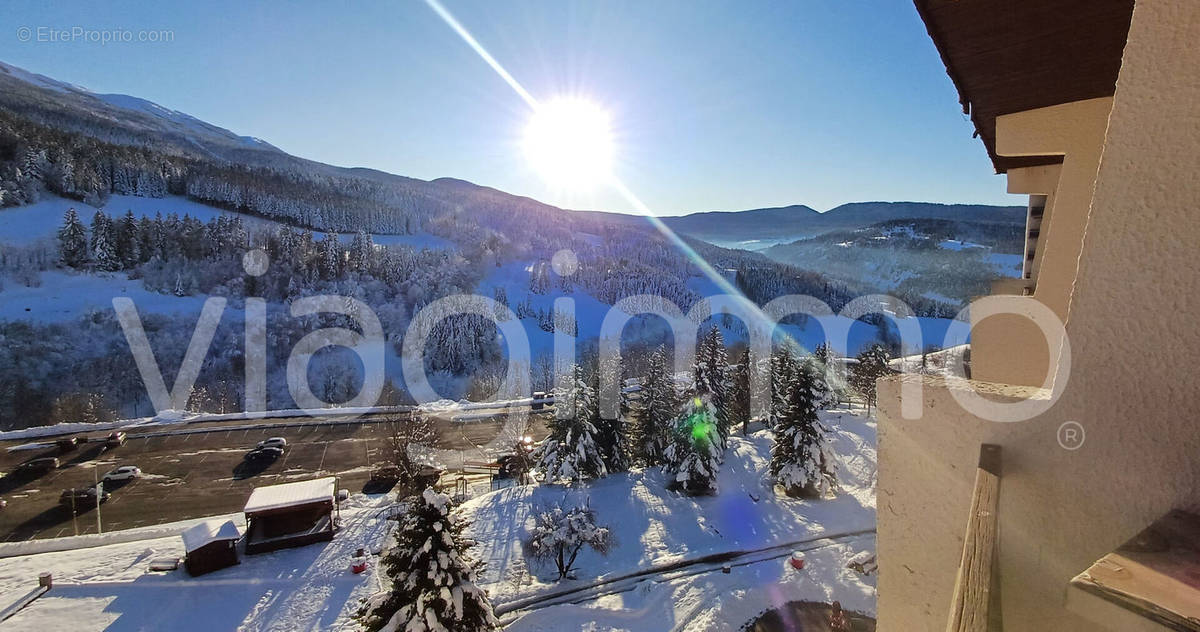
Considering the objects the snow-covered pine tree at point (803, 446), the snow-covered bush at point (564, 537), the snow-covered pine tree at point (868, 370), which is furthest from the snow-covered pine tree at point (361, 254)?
the snow-covered pine tree at point (803, 446)

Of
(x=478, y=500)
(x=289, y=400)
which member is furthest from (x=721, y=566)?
(x=289, y=400)

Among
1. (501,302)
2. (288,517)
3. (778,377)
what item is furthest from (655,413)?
(501,302)

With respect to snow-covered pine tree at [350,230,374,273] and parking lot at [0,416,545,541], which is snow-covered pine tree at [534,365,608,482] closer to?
parking lot at [0,416,545,541]

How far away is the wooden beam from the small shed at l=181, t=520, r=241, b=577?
21224 millimetres

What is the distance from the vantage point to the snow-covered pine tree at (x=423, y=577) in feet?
29.7

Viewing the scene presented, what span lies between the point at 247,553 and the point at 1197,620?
75.6 ft

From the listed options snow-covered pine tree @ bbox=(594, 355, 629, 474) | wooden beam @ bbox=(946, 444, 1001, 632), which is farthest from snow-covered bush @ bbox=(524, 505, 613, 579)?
wooden beam @ bbox=(946, 444, 1001, 632)

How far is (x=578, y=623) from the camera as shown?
46.9 ft

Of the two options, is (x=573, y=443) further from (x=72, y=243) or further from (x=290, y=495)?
(x=72, y=243)

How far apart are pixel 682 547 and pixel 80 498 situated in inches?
1025

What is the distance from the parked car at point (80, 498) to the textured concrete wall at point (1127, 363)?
1205 inches

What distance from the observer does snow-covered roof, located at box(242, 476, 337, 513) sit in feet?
60.3

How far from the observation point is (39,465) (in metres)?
24.9

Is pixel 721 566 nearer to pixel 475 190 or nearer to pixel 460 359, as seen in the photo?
pixel 460 359
